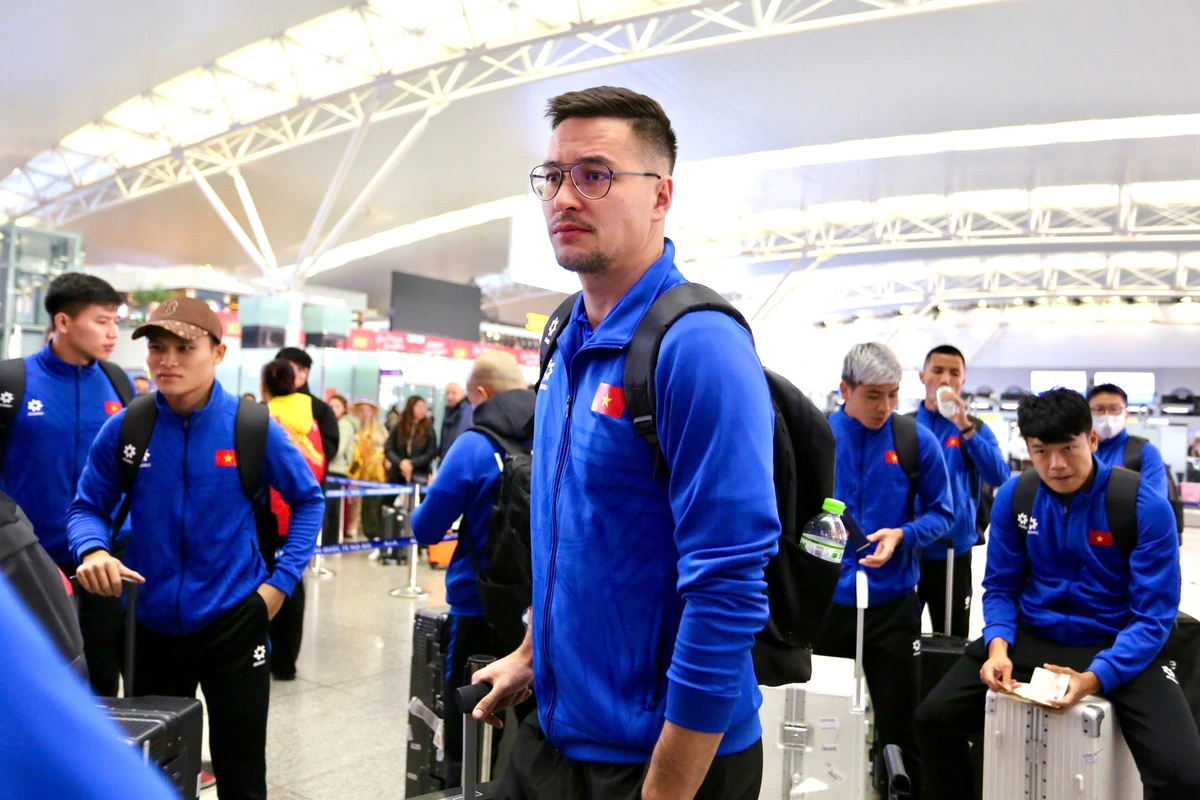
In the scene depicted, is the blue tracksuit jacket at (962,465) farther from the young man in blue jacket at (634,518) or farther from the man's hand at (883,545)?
the young man in blue jacket at (634,518)

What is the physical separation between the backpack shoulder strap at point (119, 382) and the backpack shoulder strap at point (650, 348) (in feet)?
11.0

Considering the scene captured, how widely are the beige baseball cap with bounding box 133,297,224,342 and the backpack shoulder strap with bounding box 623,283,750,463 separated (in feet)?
6.15

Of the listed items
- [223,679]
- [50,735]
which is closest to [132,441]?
[223,679]

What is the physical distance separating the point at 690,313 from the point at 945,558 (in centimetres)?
409

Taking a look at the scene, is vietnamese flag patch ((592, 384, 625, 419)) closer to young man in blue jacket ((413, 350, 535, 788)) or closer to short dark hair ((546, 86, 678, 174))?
short dark hair ((546, 86, 678, 174))

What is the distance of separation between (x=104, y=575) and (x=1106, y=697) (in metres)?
3.32

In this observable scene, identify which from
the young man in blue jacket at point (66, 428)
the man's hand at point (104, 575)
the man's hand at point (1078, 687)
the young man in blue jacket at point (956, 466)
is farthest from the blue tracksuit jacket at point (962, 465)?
the young man in blue jacket at point (66, 428)

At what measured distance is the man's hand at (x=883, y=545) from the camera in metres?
3.63

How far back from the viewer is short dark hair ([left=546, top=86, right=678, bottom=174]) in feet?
5.15

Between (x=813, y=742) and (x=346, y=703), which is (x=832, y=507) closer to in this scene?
(x=813, y=742)

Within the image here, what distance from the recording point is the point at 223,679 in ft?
9.26

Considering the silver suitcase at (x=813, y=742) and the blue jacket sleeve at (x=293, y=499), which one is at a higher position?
the blue jacket sleeve at (x=293, y=499)

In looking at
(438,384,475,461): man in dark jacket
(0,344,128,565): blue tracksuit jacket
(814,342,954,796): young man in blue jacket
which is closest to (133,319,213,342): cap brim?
(0,344,128,565): blue tracksuit jacket

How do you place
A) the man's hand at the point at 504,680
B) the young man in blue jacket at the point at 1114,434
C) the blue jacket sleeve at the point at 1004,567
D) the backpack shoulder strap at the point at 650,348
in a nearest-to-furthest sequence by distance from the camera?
the backpack shoulder strap at the point at 650,348 → the man's hand at the point at 504,680 → the blue jacket sleeve at the point at 1004,567 → the young man in blue jacket at the point at 1114,434
